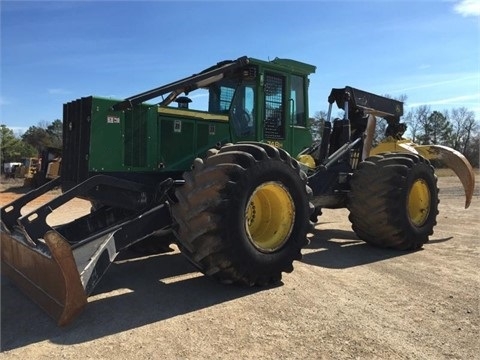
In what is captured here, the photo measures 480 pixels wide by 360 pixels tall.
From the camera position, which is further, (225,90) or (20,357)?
(225,90)

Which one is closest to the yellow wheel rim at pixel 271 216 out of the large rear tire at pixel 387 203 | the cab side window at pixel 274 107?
the cab side window at pixel 274 107

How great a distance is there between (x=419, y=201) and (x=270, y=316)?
5.43 m

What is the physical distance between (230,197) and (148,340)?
183 centimetres

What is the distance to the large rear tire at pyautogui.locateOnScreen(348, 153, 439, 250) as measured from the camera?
25.9 ft

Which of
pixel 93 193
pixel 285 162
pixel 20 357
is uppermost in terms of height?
pixel 285 162

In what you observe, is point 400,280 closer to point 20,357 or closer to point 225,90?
point 225,90

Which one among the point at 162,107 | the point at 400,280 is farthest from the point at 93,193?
the point at 400,280

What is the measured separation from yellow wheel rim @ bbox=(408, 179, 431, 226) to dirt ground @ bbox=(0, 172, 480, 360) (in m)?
1.79

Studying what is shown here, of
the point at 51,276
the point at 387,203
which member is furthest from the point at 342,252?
the point at 51,276

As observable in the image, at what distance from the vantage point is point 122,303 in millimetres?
5102

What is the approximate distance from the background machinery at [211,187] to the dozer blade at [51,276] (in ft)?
0.04

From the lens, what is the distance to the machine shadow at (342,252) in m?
7.16

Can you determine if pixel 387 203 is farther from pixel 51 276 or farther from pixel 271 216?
pixel 51 276

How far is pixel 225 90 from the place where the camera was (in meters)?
7.35
